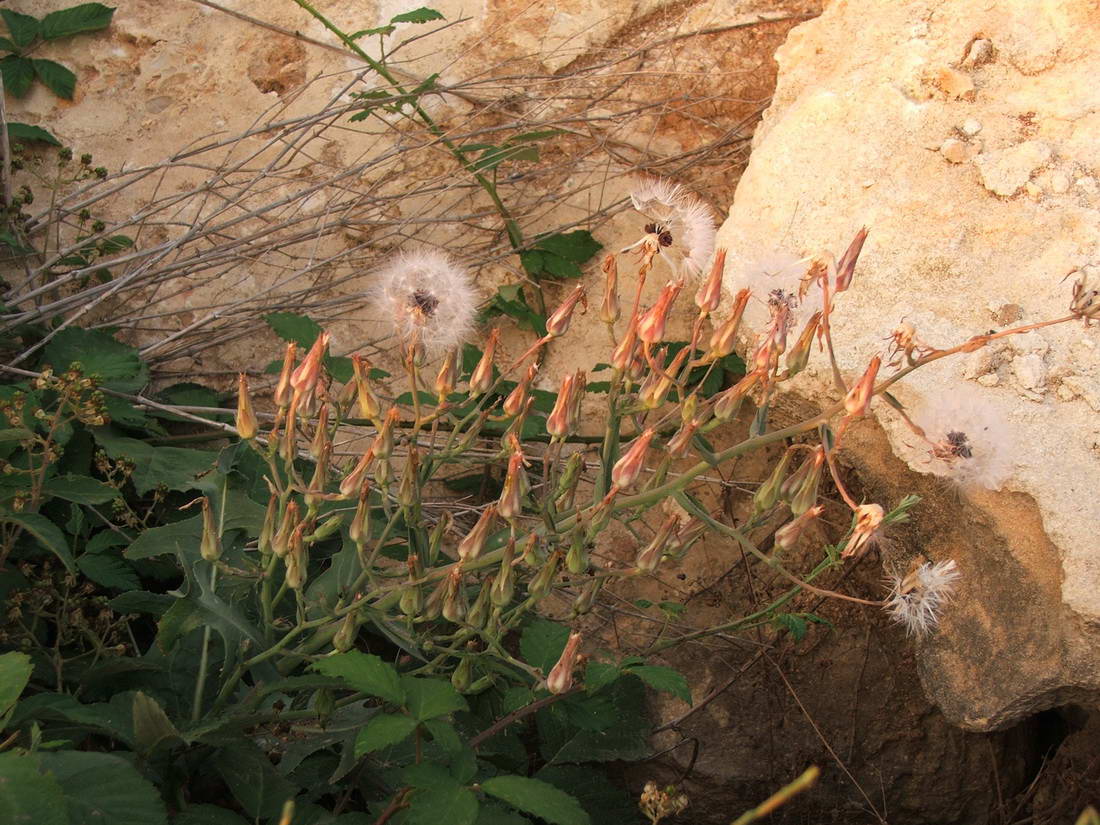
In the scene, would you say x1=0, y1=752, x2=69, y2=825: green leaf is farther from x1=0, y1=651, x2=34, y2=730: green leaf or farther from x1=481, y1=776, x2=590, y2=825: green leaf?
x1=481, y1=776, x2=590, y2=825: green leaf

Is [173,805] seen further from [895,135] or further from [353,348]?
[895,135]

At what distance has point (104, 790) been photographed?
1.71 meters

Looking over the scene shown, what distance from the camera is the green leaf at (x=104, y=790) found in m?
1.68

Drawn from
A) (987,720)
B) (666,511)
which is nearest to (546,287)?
(666,511)

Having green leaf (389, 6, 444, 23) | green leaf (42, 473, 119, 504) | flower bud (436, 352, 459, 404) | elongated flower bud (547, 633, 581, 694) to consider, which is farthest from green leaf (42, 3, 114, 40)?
elongated flower bud (547, 633, 581, 694)

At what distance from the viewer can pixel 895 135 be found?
2830 millimetres

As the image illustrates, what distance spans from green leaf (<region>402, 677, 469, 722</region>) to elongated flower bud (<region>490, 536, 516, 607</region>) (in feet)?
0.52

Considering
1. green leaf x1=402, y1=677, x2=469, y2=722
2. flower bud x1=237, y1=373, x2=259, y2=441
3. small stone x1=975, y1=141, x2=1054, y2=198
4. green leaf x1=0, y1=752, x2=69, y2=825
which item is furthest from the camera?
small stone x1=975, y1=141, x2=1054, y2=198

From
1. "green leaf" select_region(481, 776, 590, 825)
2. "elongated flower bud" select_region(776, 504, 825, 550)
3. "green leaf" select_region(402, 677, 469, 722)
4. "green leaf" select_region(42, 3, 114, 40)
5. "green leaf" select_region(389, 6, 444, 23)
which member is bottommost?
"green leaf" select_region(481, 776, 590, 825)

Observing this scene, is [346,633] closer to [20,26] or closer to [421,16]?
[421,16]

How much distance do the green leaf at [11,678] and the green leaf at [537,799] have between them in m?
0.70

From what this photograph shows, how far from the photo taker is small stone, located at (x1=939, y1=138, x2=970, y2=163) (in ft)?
9.02

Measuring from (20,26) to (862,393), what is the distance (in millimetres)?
3215

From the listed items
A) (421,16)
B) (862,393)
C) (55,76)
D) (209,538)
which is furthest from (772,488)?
(55,76)
